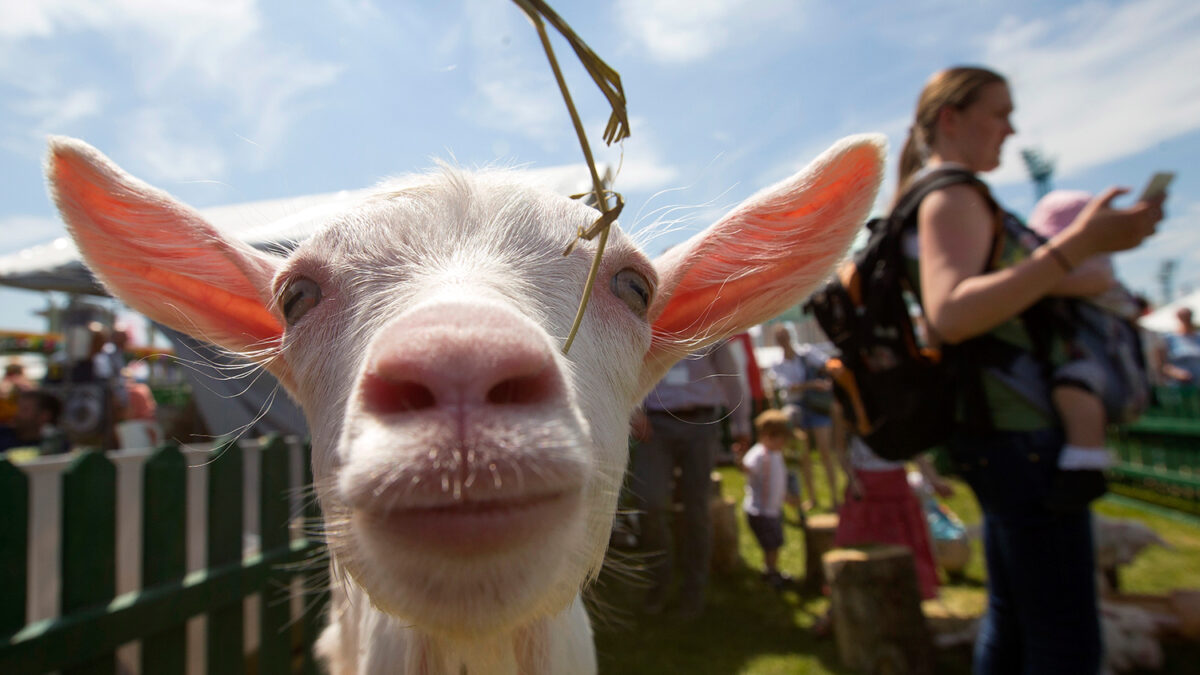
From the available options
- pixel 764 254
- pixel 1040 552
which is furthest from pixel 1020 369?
pixel 764 254

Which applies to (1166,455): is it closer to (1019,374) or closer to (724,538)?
(724,538)

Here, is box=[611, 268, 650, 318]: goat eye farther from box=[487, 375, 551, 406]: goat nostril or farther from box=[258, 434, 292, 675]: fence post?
box=[258, 434, 292, 675]: fence post

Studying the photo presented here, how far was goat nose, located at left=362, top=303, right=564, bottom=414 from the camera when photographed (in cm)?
Answer: 96

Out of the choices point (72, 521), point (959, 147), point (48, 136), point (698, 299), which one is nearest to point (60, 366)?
point (72, 521)

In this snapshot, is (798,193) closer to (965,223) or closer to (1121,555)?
(965,223)

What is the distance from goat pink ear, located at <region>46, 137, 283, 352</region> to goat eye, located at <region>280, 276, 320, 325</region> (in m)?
0.33

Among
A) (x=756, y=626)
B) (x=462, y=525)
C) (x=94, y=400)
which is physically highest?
(x=94, y=400)

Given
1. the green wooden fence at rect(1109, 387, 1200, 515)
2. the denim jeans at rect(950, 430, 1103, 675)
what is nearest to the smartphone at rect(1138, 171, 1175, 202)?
the denim jeans at rect(950, 430, 1103, 675)

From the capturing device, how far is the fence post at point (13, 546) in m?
2.55

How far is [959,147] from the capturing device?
102 inches

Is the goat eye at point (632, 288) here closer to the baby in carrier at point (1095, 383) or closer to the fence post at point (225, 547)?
the baby in carrier at point (1095, 383)

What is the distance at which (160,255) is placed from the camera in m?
1.92

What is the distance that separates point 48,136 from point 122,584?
3.26 meters

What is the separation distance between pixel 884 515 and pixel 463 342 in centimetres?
510
